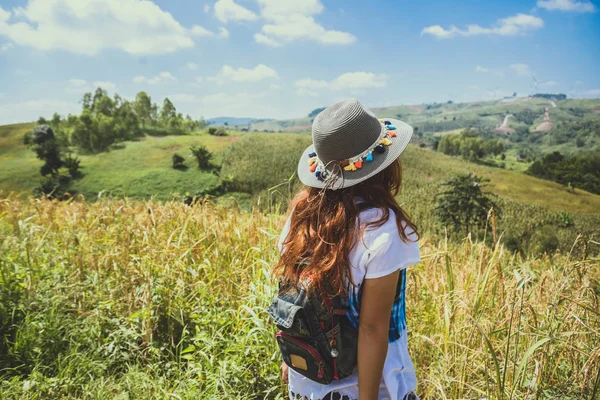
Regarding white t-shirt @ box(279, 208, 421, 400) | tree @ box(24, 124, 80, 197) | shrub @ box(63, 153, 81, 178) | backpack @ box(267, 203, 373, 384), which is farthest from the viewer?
shrub @ box(63, 153, 81, 178)

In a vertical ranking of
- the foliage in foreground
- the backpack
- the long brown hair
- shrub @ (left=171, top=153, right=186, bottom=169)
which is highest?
the long brown hair

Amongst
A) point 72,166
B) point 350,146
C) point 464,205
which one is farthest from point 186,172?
point 350,146

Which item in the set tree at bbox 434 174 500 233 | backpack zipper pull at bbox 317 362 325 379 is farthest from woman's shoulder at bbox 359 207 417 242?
tree at bbox 434 174 500 233

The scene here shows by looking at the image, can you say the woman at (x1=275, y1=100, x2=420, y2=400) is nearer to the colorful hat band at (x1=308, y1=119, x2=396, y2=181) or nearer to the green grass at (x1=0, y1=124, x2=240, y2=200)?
the colorful hat band at (x1=308, y1=119, x2=396, y2=181)

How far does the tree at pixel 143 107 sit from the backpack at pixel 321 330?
69.7 metres

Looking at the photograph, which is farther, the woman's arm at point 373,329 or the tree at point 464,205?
the tree at point 464,205

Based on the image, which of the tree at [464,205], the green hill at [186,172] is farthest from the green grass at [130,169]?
the tree at [464,205]

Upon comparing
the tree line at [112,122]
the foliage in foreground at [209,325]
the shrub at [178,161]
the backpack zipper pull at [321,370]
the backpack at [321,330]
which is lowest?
the shrub at [178,161]

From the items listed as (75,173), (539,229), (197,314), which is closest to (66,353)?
(197,314)

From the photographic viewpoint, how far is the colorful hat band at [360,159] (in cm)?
122

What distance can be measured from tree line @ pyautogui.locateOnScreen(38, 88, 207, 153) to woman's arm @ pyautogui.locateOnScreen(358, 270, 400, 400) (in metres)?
57.1

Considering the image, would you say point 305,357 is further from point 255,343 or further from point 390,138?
point 255,343

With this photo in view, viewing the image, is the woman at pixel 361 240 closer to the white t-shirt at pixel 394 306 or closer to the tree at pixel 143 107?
the white t-shirt at pixel 394 306

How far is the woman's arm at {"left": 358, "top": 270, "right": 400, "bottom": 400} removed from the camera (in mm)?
1115
